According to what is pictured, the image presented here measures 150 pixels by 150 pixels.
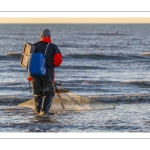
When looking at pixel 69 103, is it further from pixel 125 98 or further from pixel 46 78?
pixel 125 98

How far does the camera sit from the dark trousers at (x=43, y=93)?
1084 cm

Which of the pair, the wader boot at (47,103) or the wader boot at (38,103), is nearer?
the wader boot at (47,103)

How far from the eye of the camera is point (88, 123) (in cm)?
1058

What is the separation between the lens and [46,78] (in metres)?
10.8

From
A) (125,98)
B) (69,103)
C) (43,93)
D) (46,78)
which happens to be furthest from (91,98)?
(46,78)

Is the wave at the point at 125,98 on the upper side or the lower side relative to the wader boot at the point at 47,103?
lower

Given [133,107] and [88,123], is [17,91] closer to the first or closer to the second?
[133,107]

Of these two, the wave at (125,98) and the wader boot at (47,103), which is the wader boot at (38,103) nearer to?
the wader boot at (47,103)

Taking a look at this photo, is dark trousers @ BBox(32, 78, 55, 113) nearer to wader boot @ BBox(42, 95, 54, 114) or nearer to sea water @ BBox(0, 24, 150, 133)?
wader boot @ BBox(42, 95, 54, 114)

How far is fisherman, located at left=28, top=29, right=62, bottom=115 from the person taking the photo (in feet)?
34.9

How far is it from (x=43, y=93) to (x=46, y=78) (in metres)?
0.34

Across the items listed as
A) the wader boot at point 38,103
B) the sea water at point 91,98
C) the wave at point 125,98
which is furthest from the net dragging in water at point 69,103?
the wave at point 125,98

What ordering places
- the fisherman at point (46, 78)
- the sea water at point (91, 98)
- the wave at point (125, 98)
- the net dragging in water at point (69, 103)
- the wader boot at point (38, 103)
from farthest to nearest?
the wave at point (125, 98)
the net dragging in water at point (69, 103)
the wader boot at point (38, 103)
the fisherman at point (46, 78)
the sea water at point (91, 98)
